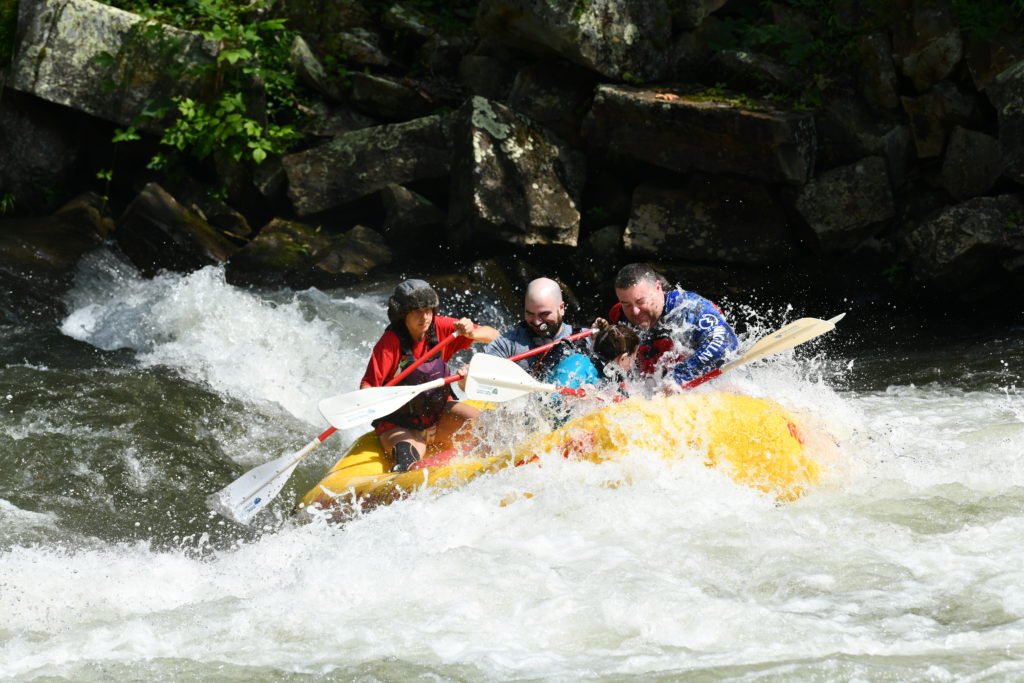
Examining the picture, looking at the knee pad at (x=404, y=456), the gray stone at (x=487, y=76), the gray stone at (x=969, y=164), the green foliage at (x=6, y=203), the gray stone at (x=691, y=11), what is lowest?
the knee pad at (x=404, y=456)

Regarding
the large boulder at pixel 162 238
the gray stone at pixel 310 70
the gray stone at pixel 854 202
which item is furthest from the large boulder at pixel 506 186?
the large boulder at pixel 162 238

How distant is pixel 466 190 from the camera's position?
8.67 metres

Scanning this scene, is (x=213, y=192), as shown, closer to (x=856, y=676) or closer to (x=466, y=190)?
(x=466, y=190)

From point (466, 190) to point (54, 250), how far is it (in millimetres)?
3476

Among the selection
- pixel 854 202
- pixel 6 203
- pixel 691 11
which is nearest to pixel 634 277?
pixel 854 202

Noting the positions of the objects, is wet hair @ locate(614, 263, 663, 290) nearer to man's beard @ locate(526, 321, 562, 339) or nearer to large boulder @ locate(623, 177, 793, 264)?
man's beard @ locate(526, 321, 562, 339)

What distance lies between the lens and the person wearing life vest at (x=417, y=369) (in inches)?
198

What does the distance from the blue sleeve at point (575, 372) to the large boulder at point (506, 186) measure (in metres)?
3.81

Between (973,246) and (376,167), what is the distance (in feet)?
16.0

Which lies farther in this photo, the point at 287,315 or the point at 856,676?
the point at 287,315

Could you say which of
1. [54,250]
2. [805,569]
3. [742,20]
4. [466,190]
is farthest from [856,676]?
[54,250]

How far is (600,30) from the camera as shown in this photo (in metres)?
8.62

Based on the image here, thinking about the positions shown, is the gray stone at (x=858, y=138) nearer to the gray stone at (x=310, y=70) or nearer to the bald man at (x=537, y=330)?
the bald man at (x=537, y=330)

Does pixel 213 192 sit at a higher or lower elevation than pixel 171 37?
lower
